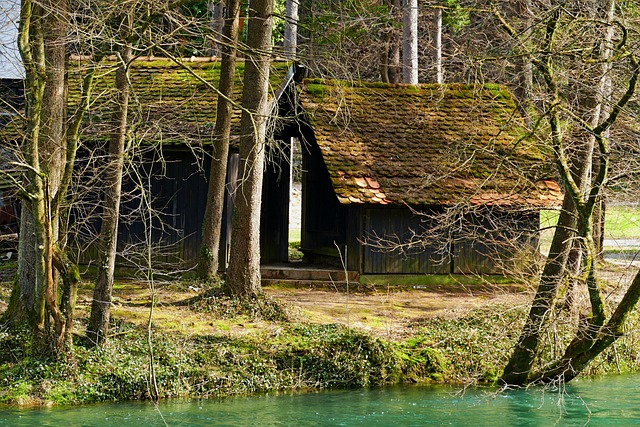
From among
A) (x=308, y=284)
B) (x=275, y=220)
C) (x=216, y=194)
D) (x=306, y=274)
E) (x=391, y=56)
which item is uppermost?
(x=391, y=56)

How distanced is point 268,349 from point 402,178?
21.5 ft

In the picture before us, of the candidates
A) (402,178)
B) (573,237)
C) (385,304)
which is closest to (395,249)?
(402,178)

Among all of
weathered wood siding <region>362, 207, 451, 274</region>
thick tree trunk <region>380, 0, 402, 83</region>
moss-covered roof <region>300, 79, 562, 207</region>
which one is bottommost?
weathered wood siding <region>362, 207, 451, 274</region>

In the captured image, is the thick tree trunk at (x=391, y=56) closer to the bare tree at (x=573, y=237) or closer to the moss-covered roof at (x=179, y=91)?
the moss-covered roof at (x=179, y=91)

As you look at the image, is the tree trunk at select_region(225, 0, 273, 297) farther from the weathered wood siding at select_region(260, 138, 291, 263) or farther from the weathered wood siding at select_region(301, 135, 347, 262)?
the weathered wood siding at select_region(260, 138, 291, 263)

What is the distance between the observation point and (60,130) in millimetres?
12648

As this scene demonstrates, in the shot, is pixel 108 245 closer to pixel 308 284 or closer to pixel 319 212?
pixel 308 284

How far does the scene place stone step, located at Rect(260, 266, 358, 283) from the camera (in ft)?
61.8

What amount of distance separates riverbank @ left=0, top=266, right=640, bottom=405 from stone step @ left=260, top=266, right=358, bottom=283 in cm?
242

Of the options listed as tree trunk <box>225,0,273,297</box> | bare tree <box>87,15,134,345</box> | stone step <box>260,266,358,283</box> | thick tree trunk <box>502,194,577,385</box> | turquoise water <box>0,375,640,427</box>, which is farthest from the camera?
stone step <box>260,266,358,283</box>

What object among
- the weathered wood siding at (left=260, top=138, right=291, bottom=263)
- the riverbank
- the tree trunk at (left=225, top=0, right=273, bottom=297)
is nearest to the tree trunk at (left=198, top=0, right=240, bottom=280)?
the riverbank

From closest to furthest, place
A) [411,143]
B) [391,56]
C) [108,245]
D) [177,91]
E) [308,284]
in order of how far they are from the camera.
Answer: [108,245] → [308,284] → [177,91] → [411,143] → [391,56]

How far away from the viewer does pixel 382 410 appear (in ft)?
39.5

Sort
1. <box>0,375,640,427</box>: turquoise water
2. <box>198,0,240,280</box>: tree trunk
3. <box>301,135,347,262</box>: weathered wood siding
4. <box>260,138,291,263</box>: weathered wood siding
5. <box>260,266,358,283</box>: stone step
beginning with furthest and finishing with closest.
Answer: <box>260,138,291,263</box>: weathered wood siding
<box>301,135,347,262</box>: weathered wood siding
<box>260,266,358,283</box>: stone step
<box>198,0,240,280</box>: tree trunk
<box>0,375,640,427</box>: turquoise water
